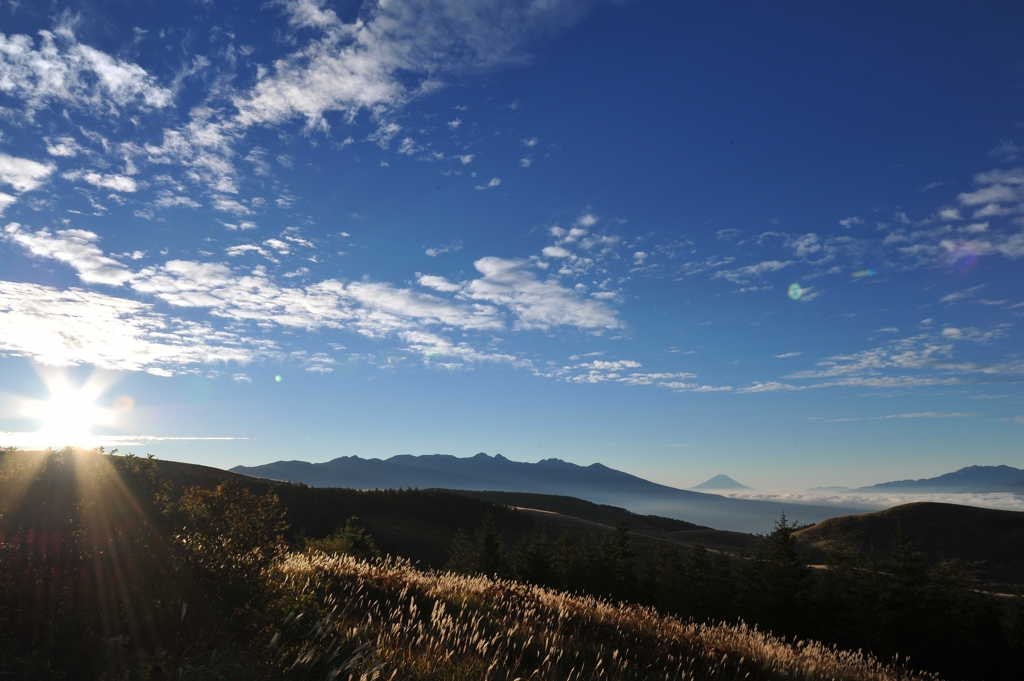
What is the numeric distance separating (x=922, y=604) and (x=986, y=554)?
57.9m

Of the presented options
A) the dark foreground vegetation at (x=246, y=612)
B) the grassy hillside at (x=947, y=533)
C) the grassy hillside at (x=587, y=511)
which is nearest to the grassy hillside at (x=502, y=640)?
the dark foreground vegetation at (x=246, y=612)

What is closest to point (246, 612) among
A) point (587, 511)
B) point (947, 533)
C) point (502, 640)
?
point (502, 640)

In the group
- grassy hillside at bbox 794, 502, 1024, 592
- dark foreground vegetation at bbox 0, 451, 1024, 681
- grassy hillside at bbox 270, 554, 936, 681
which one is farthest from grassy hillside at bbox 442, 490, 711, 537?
dark foreground vegetation at bbox 0, 451, 1024, 681

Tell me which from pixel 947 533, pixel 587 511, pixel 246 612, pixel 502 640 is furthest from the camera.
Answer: pixel 587 511

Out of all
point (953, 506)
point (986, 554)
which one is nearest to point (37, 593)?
point (986, 554)

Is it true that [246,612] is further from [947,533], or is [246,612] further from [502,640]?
[947,533]

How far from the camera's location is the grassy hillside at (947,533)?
69.6 meters

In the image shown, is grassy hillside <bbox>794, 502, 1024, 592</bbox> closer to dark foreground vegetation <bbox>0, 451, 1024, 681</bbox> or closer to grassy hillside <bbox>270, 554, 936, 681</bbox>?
grassy hillside <bbox>270, 554, 936, 681</bbox>

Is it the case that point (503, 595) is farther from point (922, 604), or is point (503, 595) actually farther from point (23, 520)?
point (922, 604)

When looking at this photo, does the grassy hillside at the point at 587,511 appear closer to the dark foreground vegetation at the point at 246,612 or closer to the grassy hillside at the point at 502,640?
the grassy hillside at the point at 502,640

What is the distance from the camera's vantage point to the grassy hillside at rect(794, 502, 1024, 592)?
228 feet

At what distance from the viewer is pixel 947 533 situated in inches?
3132

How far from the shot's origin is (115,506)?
895 cm

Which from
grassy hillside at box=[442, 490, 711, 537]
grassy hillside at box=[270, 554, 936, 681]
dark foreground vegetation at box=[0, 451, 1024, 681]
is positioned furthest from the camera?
grassy hillside at box=[442, 490, 711, 537]
